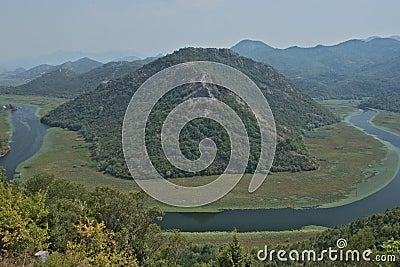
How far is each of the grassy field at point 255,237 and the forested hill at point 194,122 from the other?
673 inches

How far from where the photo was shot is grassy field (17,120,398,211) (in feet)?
135

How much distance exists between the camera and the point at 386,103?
11294cm

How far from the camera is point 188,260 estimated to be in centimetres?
2434

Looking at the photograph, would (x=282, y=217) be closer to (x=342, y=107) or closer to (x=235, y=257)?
(x=235, y=257)

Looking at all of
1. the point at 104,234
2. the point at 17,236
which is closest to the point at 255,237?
the point at 104,234

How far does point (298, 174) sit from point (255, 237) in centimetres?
2008

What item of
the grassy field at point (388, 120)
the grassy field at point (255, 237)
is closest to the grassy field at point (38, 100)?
the grassy field at point (388, 120)

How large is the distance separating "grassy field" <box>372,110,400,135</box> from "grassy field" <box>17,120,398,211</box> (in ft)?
53.1

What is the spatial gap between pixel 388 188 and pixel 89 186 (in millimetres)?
33010

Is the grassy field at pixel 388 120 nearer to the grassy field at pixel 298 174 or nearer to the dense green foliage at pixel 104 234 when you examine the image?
the grassy field at pixel 298 174

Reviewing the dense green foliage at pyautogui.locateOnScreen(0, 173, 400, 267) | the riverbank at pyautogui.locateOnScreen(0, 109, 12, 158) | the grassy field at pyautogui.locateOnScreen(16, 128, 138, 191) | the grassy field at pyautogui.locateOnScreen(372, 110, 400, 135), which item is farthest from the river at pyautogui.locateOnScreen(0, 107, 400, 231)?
A: the grassy field at pyautogui.locateOnScreen(372, 110, 400, 135)

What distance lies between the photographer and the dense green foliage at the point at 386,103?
108 metres

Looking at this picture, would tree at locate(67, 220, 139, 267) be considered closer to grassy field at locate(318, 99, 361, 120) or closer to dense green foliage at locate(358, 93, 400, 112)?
grassy field at locate(318, 99, 361, 120)

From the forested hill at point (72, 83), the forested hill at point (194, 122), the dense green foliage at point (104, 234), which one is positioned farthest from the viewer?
the forested hill at point (72, 83)
